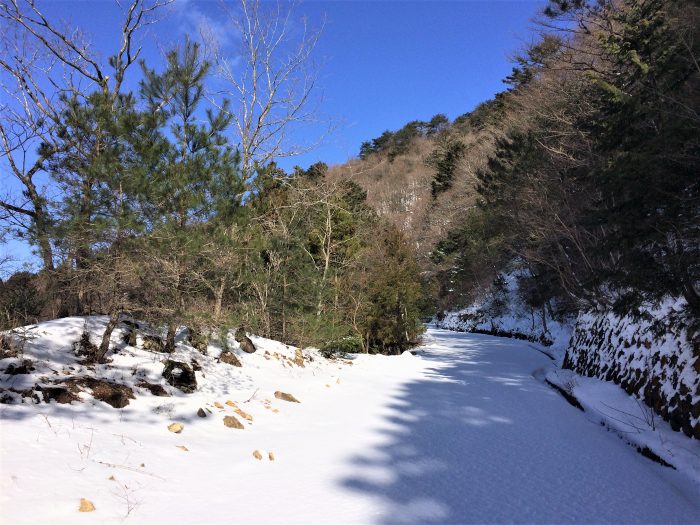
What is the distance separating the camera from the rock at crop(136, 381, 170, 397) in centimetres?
536

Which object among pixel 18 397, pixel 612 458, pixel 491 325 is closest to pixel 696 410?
pixel 612 458

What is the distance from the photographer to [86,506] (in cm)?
270

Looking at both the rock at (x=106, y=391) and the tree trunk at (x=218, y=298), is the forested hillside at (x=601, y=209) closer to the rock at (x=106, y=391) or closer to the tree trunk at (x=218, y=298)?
the tree trunk at (x=218, y=298)

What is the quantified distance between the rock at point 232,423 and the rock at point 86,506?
2512mm

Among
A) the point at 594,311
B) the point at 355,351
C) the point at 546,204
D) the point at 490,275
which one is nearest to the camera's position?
the point at 594,311

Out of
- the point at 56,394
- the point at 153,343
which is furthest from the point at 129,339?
the point at 56,394

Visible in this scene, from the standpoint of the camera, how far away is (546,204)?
13430mm

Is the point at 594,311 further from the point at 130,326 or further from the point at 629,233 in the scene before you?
the point at 130,326

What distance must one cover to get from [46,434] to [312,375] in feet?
21.3

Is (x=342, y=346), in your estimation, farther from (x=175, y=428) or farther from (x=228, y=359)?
(x=175, y=428)

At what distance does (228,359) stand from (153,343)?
1.56 m

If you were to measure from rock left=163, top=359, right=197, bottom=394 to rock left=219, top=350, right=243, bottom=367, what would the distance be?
1.71m

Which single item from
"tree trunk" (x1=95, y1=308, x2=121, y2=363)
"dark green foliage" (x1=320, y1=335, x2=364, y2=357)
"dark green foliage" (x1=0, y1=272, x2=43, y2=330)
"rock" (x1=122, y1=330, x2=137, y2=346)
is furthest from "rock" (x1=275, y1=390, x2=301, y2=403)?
"dark green foliage" (x1=320, y1=335, x2=364, y2=357)

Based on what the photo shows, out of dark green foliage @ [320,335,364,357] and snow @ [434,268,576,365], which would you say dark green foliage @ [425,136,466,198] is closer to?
snow @ [434,268,576,365]
